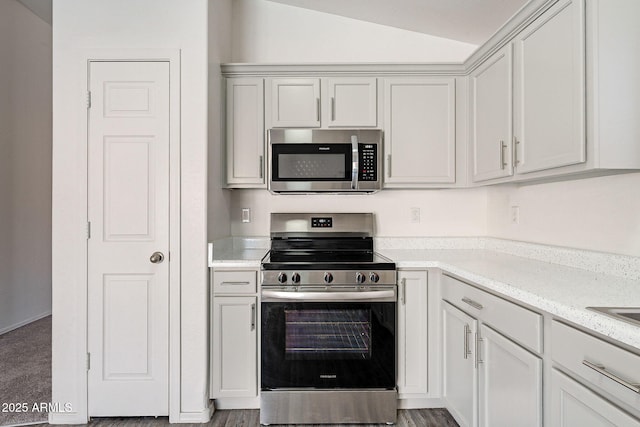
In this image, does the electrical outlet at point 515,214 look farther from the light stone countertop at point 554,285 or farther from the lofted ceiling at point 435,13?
the lofted ceiling at point 435,13

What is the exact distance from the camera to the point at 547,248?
2025 millimetres

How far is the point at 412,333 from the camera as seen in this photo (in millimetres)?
2148

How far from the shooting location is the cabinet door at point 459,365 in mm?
1735

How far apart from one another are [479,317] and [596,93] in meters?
1.03

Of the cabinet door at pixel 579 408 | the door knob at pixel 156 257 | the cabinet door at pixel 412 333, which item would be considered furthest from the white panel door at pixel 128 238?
the cabinet door at pixel 579 408

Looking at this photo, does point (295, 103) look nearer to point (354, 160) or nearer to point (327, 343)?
point (354, 160)

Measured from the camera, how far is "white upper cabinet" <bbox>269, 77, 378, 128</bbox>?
8.06ft

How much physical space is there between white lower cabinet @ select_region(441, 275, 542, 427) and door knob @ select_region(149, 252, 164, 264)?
1659 millimetres

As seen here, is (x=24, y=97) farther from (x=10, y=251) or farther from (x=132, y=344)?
(x=132, y=344)

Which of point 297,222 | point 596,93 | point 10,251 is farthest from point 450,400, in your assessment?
point 10,251

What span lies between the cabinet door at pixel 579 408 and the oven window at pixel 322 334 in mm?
1039

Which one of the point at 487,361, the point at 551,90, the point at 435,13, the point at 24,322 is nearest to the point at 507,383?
the point at 487,361

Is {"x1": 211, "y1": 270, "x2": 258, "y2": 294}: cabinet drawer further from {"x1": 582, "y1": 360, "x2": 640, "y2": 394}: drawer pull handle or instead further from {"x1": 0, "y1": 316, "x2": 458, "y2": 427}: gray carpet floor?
{"x1": 582, "y1": 360, "x2": 640, "y2": 394}: drawer pull handle

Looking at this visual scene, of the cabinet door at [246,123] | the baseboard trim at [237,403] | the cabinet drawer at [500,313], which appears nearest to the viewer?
the cabinet drawer at [500,313]
